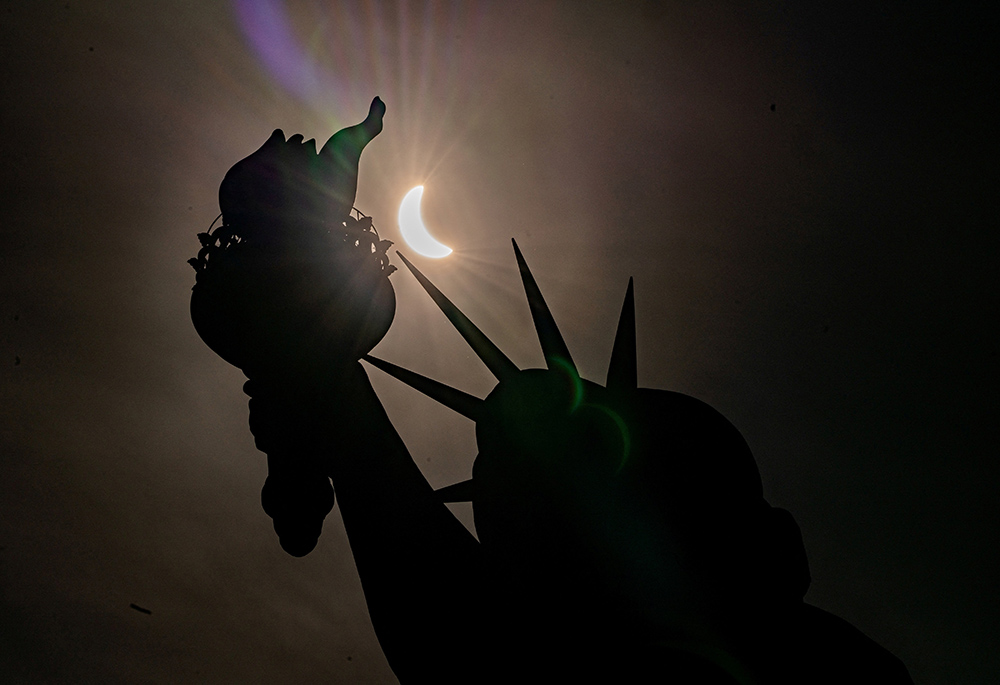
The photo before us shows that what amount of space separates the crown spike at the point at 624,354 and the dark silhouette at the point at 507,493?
0.13 ft

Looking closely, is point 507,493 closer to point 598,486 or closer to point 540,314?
point 598,486

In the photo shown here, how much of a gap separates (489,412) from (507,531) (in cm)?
271

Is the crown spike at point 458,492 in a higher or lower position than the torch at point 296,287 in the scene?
lower

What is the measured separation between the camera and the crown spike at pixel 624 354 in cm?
1181

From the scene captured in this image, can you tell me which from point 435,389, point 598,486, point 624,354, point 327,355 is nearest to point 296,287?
point 327,355

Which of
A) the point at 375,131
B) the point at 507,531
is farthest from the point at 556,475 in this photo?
the point at 375,131

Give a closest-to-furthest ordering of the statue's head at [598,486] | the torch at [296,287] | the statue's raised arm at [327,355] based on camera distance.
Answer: the statue's head at [598,486]
the statue's raised arm at [327,355]
the torch at [296,287]

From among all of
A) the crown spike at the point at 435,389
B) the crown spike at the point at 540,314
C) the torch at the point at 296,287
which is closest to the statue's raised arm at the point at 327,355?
the torch at the point at 296,287

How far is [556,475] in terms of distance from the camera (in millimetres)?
13266

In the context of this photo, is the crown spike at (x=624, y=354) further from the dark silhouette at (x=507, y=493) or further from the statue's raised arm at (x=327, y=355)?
the statue's raised arm at (x=327, y=355)

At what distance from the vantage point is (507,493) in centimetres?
1355

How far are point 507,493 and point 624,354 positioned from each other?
13.8 ft

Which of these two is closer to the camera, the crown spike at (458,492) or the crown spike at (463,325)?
the crown spike at (463,325)

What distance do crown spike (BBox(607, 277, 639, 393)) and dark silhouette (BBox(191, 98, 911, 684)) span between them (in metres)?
0.04
